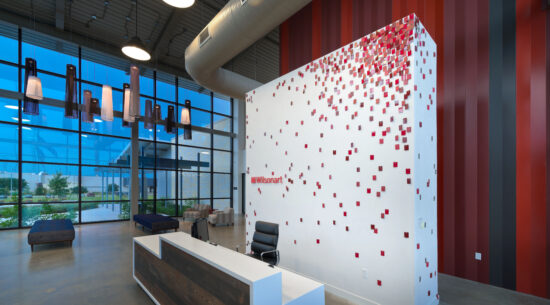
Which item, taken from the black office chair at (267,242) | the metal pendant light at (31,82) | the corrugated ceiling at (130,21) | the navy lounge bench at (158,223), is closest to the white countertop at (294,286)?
the black office chair at (267,242)

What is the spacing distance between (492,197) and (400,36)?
9.87 ft

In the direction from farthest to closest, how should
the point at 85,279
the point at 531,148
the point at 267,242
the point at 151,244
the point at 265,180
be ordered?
the point at 265,180, the point at 85,279, the point at 267,242, the point at 151,244, the point at 531,148

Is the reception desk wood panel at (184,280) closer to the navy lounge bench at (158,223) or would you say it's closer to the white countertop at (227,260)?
the white countertop at (227,260)

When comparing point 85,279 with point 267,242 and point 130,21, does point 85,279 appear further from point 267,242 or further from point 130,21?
point 130,21

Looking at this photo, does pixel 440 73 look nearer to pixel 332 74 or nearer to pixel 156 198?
pixel 332 74

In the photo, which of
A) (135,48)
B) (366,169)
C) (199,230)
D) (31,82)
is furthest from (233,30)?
(31,82)

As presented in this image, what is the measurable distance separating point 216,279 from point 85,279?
3783mm

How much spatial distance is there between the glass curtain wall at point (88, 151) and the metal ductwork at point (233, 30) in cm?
333

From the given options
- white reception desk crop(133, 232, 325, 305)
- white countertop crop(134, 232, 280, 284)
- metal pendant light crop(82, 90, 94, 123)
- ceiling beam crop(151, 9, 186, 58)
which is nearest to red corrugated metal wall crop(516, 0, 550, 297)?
white reception desk crop(133, 232, 325, 305)

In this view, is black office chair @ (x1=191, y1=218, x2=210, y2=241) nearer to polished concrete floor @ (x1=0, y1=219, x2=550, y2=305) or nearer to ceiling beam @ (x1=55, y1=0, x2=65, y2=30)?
polished concrete floor @ (x1=0, y1=219, x2=550, y2=305)

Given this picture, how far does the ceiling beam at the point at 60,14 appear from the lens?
7.75m

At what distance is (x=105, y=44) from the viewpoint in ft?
33.2

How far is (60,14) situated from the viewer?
8.16 meters

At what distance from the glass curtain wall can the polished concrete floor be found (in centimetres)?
263
